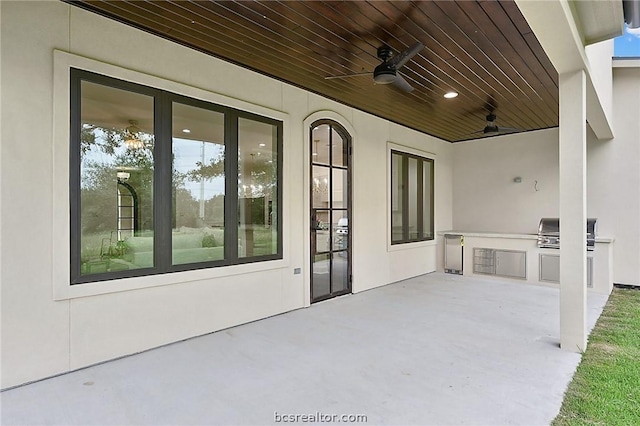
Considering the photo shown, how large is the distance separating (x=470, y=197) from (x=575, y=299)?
520 centimetres

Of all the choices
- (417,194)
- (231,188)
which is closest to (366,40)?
(231,188)

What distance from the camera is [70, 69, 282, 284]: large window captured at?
10.5 feet

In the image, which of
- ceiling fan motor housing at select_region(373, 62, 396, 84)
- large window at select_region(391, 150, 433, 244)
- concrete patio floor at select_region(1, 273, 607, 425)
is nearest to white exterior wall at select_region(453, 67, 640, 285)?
large window at select_region(391, 150, 433, 244)

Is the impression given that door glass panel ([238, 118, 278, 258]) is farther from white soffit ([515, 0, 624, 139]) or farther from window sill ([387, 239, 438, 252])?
white soffit ([515, 0, 624, 139])

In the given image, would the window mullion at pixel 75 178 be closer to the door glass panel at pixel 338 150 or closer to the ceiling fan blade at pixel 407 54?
the ceiling fan blade at pixel 407 54

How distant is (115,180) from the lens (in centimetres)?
341

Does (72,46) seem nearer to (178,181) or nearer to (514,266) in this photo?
(178,181)

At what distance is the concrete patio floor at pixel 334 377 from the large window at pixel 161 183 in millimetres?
862

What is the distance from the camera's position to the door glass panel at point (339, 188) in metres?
5.69

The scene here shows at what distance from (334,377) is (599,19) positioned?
3.78 meters

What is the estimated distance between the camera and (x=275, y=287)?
15.4 ft

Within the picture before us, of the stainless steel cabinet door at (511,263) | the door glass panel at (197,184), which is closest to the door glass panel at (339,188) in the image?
the door glass panel at (197,184)

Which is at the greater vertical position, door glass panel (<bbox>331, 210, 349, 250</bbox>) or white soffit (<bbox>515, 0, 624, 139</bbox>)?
white soffit (<bbox>515, 0, 624, 139</bbox>)

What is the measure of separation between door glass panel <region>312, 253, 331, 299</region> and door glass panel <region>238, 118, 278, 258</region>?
0.88m
